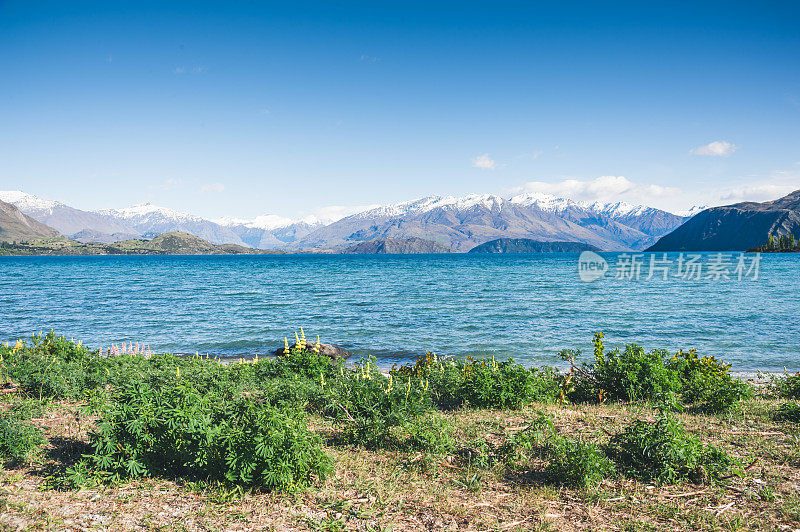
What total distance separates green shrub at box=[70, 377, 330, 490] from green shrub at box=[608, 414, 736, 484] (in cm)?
509

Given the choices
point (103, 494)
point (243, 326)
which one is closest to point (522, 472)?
point (103, 494)

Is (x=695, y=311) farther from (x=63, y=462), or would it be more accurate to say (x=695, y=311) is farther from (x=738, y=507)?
(x=63, y=462)

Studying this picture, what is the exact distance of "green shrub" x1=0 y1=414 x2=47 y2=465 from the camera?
282 inches

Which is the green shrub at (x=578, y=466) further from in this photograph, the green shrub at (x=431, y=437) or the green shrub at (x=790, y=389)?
the green shrub at (x=790, y=389)

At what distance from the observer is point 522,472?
7375 mm

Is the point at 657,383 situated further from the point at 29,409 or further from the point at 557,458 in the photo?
the point at 29,409

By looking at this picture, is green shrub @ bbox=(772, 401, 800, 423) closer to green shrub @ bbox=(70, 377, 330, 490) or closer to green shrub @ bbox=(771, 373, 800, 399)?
green shrub @ bbox=(771, 373, 800, 399)

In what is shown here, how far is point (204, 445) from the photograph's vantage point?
21.4 feet

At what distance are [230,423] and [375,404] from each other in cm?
337

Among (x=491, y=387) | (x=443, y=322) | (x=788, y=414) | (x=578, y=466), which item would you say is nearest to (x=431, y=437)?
(x=578, y=466)

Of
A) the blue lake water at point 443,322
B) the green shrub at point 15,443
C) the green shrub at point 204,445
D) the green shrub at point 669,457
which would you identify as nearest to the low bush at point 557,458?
the green shrub at point 669,457

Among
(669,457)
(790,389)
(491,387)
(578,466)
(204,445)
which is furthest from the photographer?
(790,389)

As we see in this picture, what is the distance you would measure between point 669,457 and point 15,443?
34.9 feet

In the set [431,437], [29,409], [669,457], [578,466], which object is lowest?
[29,409]
